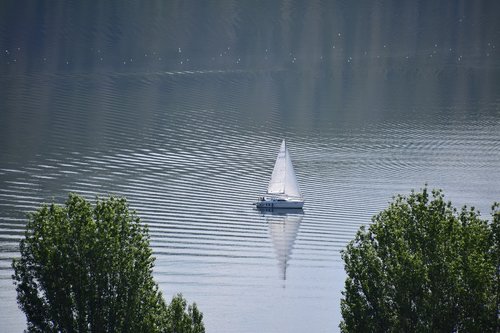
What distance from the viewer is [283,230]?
65.1 m

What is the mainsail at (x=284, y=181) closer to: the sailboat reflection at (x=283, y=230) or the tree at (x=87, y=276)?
the sailboat reflection at (x=283, y=230)

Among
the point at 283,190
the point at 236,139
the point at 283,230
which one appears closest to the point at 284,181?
the point at 283,190

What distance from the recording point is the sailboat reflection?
58.0 metres

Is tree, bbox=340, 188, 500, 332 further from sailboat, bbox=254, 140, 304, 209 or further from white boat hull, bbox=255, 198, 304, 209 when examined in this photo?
sailboat, bbox=254, 140, 304, 209

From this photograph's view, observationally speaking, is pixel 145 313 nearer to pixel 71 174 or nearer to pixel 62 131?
pixel 71 174

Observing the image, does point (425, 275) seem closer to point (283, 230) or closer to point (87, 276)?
point (87, 276)

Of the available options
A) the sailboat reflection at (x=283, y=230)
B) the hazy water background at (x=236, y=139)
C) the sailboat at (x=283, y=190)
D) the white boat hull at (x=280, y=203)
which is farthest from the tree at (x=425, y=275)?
the sailboat at (x=283, y=190)

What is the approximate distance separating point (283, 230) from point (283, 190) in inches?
282

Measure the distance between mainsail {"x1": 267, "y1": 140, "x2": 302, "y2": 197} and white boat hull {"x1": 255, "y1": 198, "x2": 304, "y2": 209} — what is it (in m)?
1.09

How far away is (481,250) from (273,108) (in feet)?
274

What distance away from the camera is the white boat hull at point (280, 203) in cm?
6981

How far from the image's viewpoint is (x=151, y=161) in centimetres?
7975

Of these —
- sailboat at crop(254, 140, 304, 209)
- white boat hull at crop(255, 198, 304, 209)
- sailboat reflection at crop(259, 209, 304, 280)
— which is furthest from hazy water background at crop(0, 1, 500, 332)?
sailboat at crop(254, 140, 304, 209)

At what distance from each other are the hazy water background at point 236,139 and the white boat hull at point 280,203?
0.74m
